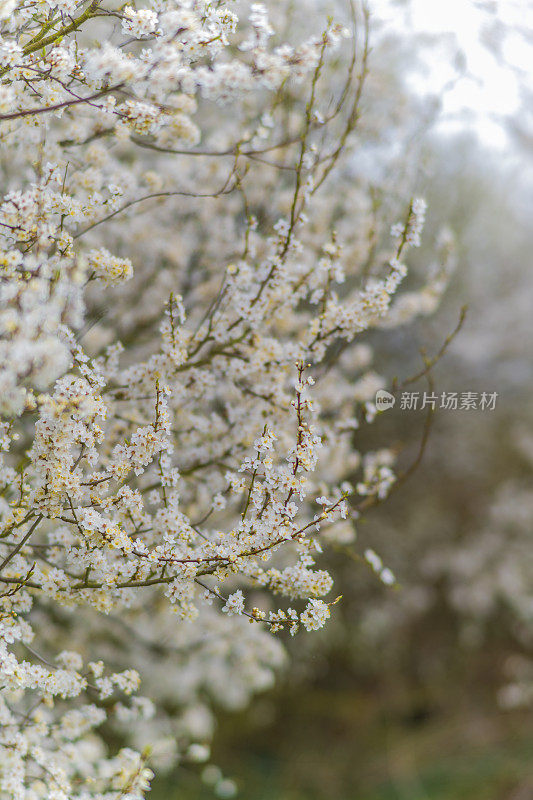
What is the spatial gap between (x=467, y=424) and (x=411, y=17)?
3.85m

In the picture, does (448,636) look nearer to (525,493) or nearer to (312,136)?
(525,493)

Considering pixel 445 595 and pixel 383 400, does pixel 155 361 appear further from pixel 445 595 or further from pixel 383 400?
pixel 445 595

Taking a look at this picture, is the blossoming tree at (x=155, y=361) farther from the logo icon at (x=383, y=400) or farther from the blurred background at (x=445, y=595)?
the blurred background at (x=445, y=595)

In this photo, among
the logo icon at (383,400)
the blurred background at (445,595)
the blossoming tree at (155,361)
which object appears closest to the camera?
the blossoming tree at (155,361)

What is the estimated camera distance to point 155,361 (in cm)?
240

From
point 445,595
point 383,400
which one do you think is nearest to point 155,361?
point 383,400

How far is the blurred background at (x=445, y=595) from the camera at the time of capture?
637 cm

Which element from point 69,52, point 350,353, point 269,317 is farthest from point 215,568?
point 350,353

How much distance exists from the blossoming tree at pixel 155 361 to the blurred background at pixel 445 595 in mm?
2669

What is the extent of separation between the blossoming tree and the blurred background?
2.67m

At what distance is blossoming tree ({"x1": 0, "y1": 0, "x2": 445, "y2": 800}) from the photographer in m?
1.81

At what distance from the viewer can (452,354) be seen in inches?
267

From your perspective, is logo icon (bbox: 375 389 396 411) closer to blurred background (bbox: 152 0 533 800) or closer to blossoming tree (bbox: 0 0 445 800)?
blossoming tree (bbox: 0 0 445 800)

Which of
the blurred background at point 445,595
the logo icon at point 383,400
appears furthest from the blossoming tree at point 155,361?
the blurred background at point 445,595
